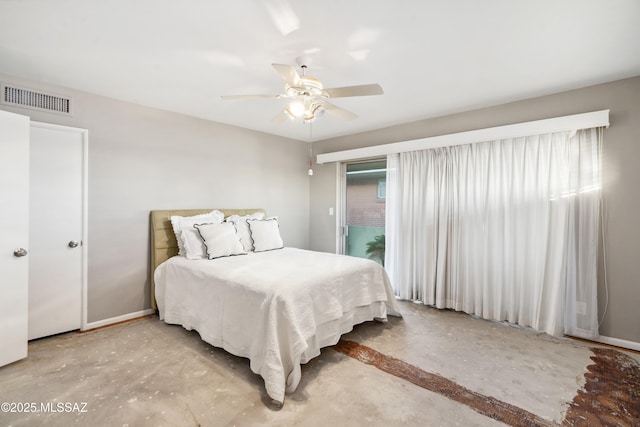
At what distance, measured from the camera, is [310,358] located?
2.33 meters

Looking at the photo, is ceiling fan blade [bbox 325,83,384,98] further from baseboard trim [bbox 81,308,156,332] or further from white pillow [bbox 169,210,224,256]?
baseboard trim [bbox 81,308,156,332]

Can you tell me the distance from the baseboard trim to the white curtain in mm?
3169

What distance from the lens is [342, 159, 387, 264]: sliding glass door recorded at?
450cm

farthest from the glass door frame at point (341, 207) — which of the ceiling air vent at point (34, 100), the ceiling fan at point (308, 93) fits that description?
the ceiling air vent at point (34, 100)

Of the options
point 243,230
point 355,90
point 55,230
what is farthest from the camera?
point 243,230

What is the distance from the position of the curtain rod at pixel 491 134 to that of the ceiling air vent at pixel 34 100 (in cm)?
331

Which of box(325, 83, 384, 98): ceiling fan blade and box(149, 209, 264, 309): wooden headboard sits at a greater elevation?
box(325, 83, 384, 98): ceiling fan blade

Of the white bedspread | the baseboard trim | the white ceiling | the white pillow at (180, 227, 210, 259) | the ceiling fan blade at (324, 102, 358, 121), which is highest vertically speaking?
the white ceiling

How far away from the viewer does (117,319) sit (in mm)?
3215

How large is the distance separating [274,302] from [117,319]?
225 centimetres

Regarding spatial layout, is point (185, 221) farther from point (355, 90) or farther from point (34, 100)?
point (355, 90)

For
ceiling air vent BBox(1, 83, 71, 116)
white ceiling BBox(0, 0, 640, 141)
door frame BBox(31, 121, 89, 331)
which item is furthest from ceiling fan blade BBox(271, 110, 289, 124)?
ceiling air vent BBox(1, 83, 71, 116)

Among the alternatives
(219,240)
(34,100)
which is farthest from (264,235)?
(34,100)

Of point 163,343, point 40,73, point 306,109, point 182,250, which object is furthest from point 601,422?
point 40,73
